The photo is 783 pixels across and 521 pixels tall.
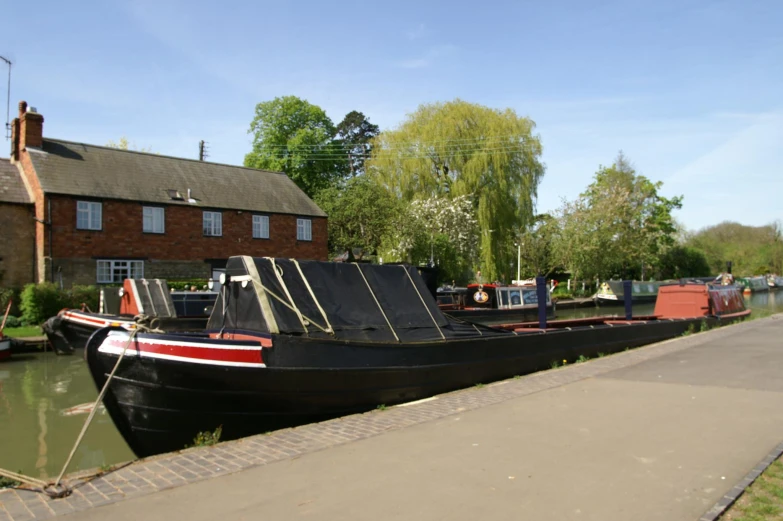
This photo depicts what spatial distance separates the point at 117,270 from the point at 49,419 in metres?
17.9

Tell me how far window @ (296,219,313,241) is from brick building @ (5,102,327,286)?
2.3 inches

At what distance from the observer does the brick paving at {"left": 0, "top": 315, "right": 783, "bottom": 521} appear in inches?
187

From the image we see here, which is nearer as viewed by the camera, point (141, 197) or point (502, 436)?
point (502, 436)

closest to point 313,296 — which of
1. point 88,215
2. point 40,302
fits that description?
point 40,302

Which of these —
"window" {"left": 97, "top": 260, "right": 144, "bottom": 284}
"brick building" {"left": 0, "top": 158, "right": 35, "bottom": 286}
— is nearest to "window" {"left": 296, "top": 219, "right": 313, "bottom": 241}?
"window" {"left": 97, "top": 260, "right": 144, "bottom": 284}

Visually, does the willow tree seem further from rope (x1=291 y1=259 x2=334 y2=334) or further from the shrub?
rope (x1=291 y1=259 x2=334 y2=334)

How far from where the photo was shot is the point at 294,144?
2009 inches

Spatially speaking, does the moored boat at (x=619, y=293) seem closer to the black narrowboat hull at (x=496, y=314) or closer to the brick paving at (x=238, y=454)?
the black narrowboat hull at (x=496, y=314)

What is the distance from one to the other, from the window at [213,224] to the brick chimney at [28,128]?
8055mm

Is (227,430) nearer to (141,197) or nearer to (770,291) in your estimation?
(141,197)

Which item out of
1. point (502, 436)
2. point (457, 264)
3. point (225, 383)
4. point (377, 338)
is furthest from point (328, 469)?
point (457, 264)

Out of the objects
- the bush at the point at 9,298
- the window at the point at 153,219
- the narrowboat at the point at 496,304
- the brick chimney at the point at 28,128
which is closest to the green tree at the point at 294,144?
the window at the point at 153,219

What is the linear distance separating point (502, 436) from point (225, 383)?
135 inches

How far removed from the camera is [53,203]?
2570 centimetres
